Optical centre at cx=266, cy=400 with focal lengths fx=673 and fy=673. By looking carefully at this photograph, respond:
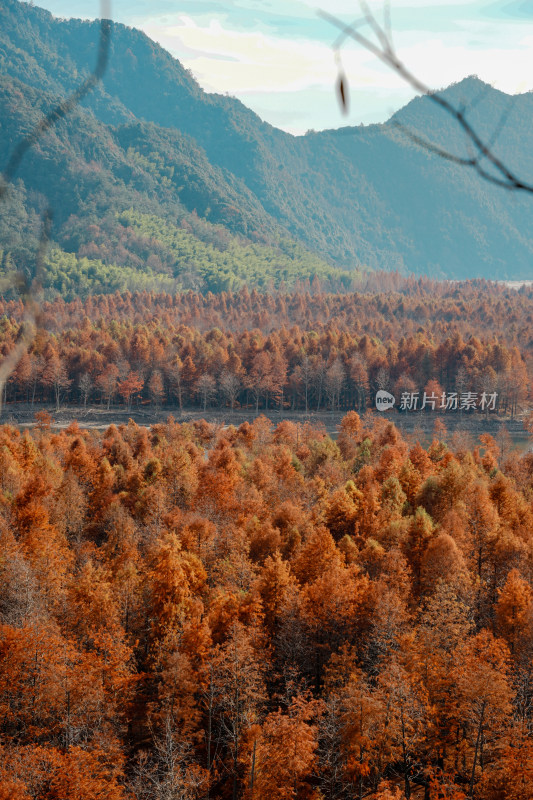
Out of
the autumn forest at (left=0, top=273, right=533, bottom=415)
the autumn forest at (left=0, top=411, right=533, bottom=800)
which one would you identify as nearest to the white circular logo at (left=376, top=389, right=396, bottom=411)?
the autumn forest at (left=0, top=273, right=533, bottom=415)

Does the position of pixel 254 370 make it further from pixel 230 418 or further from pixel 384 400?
pixel 384 400

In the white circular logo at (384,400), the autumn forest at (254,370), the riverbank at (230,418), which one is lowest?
the riverbank at (230,418)

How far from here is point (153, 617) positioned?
32.9 m

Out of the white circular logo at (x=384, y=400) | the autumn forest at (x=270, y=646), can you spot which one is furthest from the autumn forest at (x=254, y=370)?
the autumn forest at (x=270, y=646)

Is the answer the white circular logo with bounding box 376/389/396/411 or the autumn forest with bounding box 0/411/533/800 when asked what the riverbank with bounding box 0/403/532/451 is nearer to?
the white circular logo with bounding box 376/389/396/411

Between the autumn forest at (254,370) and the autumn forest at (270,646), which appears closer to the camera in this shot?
the autumn forest at (270,646)

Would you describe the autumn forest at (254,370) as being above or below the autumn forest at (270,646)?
above

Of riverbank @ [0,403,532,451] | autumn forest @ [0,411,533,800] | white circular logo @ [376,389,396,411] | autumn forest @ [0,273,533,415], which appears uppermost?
autumn forest @ [0,273,533,415]

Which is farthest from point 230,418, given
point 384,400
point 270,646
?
point 270,646

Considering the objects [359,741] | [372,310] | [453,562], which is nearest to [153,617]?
[359,741]

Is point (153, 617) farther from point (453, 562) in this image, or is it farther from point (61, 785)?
point (453, 562)

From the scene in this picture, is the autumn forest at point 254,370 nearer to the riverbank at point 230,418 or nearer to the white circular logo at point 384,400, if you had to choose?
the white circular logo at point 384,400

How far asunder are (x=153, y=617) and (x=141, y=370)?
9292cm

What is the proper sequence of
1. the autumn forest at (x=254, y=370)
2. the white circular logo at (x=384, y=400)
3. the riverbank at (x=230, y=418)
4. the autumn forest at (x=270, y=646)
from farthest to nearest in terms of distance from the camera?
the autumn forest at (x=254, y=370) → the white circular logo at (x=384, y=400) → the riverbank at (x=230, y=418) → the autumn forest at (x=270, y=646)
